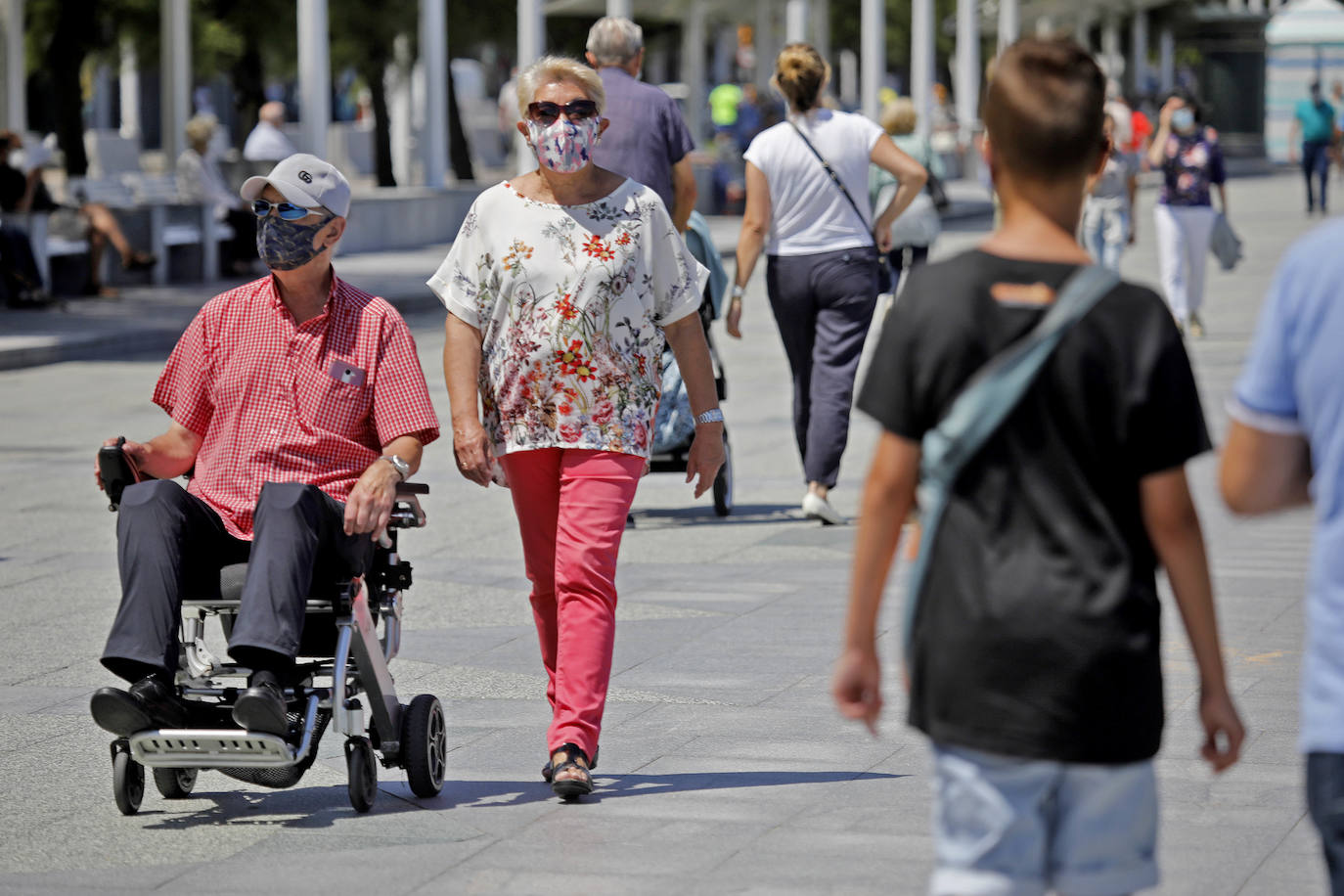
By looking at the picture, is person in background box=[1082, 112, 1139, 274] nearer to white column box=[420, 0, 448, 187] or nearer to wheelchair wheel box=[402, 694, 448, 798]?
white column box=[420, 0, 448, 187]

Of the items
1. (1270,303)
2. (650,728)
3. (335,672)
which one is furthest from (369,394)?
(1270,303)

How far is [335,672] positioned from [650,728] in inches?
49.7

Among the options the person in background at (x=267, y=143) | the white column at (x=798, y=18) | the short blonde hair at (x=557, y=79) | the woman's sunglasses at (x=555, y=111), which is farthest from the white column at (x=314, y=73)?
the woman's sunglasses at (x=555, y=111)

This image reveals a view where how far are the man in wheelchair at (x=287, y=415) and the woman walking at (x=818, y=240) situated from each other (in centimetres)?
393

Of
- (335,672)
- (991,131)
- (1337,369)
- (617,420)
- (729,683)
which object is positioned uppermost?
(991,131)

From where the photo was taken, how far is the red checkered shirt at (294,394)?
5.07 m

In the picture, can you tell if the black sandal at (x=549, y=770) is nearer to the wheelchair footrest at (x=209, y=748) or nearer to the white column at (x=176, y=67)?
the wheelchair footrest at (x=209, y=748)

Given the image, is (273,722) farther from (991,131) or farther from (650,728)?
(991,131)

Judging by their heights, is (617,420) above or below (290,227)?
below

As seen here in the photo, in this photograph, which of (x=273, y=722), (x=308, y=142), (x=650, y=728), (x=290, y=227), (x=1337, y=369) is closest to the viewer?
(x=1337, y=369)

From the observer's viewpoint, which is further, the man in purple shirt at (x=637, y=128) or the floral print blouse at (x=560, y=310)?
the man in purple shirt at (x=637, y=128)

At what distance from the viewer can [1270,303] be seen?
2.85m

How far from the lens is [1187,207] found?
16.4 meters

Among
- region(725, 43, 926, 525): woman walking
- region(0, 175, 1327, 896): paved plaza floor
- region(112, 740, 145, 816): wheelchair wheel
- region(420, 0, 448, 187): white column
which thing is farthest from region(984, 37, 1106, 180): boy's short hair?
region(420, 0, 448, 187): white column
